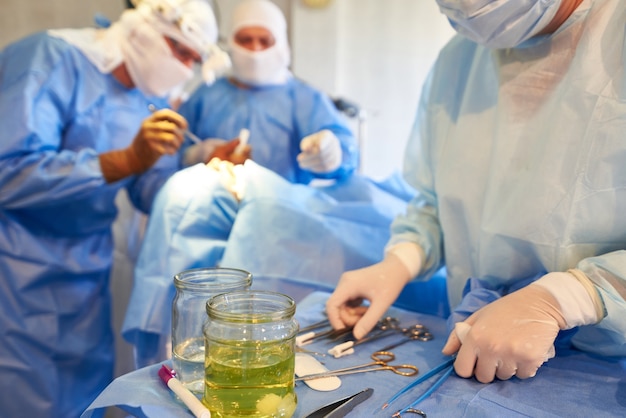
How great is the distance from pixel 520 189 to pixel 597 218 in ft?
0.49

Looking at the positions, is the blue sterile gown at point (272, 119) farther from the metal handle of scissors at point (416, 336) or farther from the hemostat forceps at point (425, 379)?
the hemostat forceps at point (425, 379)

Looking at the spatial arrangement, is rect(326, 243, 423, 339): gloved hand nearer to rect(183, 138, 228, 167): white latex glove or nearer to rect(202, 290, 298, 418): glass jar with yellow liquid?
rect(202, 290, 298, 418): glass jar with yellow liquid

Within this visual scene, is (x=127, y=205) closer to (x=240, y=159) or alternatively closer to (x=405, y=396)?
(x=240, y=159)

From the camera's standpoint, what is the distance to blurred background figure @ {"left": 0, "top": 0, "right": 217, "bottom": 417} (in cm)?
182

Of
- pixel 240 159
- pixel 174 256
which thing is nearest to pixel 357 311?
pixel 174 256

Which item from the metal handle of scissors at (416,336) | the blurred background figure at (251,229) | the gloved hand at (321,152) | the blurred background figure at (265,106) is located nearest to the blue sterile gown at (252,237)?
the blurred background figure at (251,229)

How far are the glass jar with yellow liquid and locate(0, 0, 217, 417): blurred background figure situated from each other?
4.04ft

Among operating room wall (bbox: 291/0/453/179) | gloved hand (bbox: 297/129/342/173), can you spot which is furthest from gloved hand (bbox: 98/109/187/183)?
operating room wall (bbox: 291/0/453/179)

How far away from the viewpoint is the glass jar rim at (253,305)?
789 mm

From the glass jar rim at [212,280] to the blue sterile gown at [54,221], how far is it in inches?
39.4

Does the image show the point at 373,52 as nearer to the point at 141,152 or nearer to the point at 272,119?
the point at 272,119

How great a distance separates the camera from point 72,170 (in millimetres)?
1801

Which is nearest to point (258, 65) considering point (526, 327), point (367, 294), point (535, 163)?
point (367, 294)

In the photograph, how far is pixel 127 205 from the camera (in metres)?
2.77
